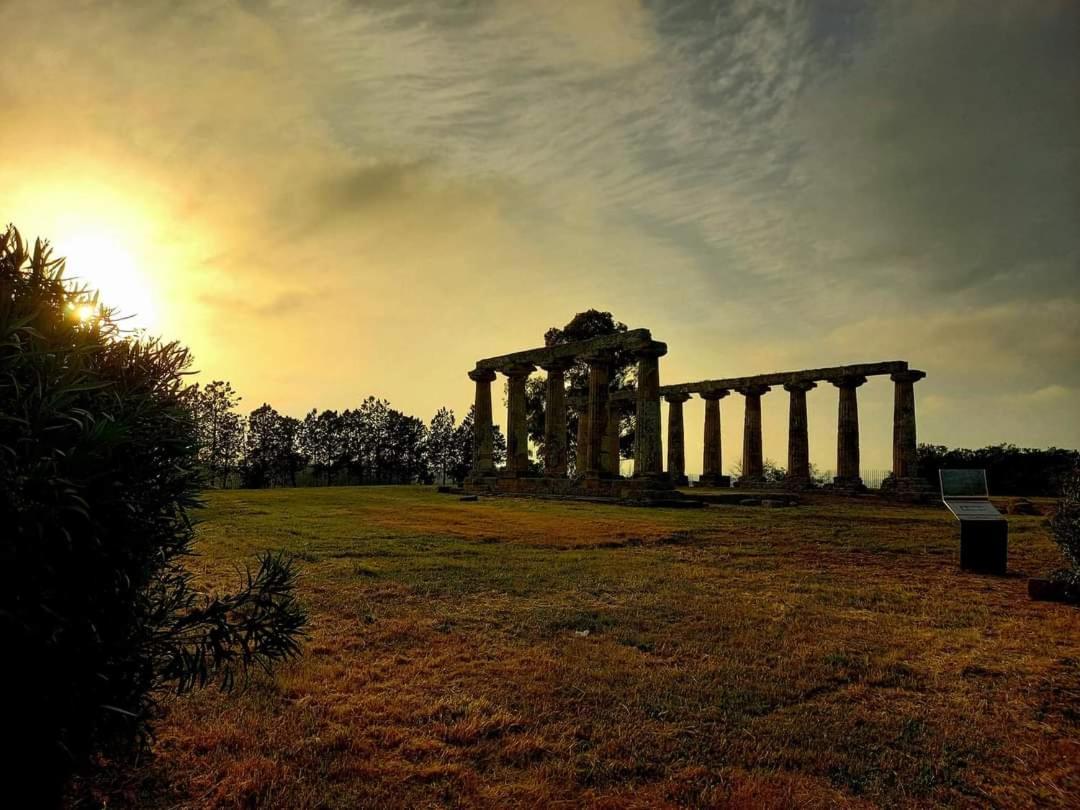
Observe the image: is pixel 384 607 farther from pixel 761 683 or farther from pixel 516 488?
pixel 516 488

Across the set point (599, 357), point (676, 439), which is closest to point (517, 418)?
point (599, 357)

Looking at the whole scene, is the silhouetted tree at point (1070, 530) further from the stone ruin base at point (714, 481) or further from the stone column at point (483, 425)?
the stone ruin base at point (714, 481)

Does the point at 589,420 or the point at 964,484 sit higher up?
the point at 589,420

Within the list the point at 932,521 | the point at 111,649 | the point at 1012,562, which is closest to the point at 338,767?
the point at 111,649

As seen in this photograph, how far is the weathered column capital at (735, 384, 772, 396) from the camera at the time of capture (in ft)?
133

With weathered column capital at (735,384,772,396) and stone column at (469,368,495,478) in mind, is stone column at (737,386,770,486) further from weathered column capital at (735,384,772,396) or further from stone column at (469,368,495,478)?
stone column at (469,368,495,478)

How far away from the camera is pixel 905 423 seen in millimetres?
33750

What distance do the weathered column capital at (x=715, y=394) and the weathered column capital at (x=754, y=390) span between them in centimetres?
106

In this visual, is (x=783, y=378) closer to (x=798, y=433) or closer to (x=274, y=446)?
(x=798, y=433)

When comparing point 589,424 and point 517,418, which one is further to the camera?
point 517,418

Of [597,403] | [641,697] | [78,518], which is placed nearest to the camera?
[78,518]

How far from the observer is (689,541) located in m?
14.1

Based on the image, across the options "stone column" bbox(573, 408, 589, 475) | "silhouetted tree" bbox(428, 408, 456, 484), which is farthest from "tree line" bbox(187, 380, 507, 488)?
"stone column" bbox(573, 408, 589, 475)

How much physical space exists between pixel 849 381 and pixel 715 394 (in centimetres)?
901
